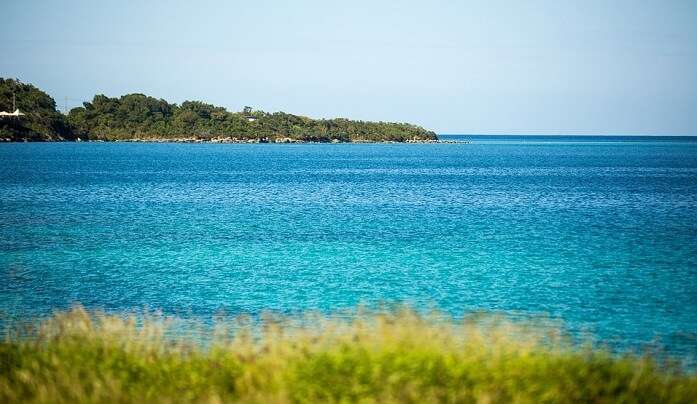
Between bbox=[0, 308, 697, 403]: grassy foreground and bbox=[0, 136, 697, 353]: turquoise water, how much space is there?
954cm

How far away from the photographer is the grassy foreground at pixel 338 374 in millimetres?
10039

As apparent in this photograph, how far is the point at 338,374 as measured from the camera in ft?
35.0

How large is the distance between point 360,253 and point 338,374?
77.1 ft

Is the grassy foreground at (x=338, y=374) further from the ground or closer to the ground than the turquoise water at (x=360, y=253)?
further from the ground

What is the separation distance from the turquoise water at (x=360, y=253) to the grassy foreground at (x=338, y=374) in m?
9.54

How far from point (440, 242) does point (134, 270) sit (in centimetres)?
1682

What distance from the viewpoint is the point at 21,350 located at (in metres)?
12.5

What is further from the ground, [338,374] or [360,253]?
[338,374]

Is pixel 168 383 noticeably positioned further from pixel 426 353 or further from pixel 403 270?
pixel 403 270

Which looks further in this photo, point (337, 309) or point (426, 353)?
point (337, 309)

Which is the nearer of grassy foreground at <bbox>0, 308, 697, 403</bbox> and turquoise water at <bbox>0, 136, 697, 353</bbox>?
grassy foreground at <bbox>0, 308, 697, 403</bbox>

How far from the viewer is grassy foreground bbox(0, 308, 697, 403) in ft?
32.9

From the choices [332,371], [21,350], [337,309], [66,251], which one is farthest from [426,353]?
[66,251]

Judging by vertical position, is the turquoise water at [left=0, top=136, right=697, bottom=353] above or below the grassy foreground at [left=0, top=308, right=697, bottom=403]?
below
